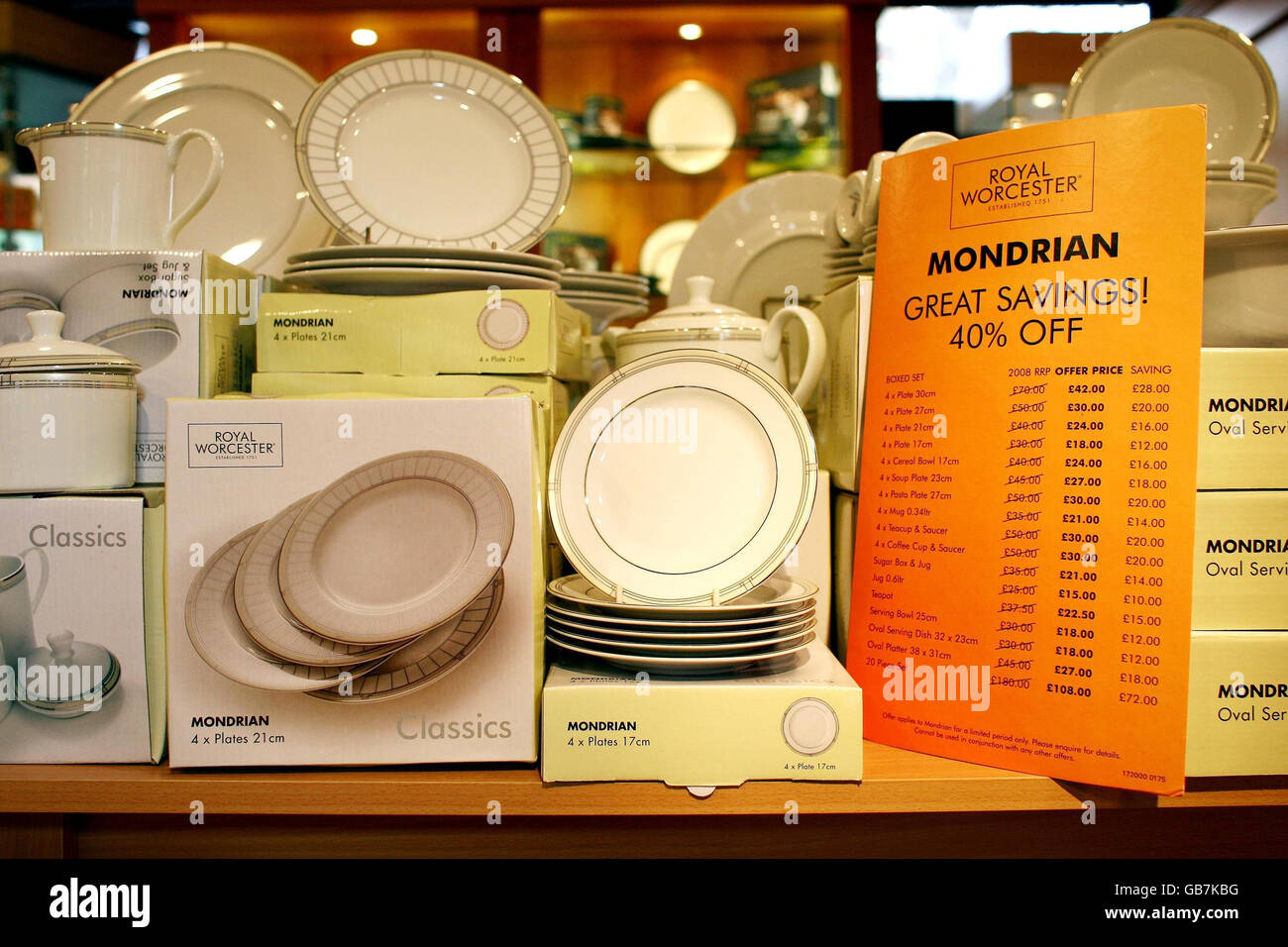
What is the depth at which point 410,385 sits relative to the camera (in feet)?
2.90

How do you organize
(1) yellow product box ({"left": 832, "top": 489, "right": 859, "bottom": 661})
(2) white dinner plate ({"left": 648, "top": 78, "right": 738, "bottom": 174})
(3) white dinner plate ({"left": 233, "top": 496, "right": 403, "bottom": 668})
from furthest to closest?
1. (2) white dinner plate ({"left": 648, "top": 78, "right": 738, "bottom": 174})
2. (1) yellow product box ({"left": 832, "top": 489, "right": 859, "bottom": 661})
3. (3) white dinner plate ({"left": 233, "top": 496, "right": 403, "bottom": 668})

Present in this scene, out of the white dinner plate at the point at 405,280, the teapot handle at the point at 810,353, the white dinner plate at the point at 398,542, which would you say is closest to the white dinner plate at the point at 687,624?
the white dinner plate at the point at 398,542

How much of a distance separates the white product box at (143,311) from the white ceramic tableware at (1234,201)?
98 centimetres

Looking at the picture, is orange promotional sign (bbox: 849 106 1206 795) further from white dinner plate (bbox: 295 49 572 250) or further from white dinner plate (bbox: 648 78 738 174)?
white dinner plate (bbox: 648 78 738 174)

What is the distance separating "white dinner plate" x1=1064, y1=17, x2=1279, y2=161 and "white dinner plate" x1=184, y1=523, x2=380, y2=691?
2.99 feet

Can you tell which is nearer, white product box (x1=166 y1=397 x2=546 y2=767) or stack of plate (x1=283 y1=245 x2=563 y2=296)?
white product box (x1=166 y1=397 x2=546 y2=767)

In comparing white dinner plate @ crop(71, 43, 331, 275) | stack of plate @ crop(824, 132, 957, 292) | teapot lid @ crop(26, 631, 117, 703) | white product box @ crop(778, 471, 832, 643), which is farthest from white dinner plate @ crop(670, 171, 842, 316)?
teapot lid @ crop(26, 631, 117, 703)

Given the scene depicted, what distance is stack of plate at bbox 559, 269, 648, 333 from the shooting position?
3.79ft

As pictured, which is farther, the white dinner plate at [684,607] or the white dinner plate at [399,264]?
the white dinner plate at [399,264]

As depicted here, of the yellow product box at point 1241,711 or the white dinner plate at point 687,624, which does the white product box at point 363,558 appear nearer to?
the white dinner plate at point 687,624

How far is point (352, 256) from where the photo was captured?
2.94ft

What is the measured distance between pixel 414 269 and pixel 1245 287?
2.57ft

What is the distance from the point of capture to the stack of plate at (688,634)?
791 mm
